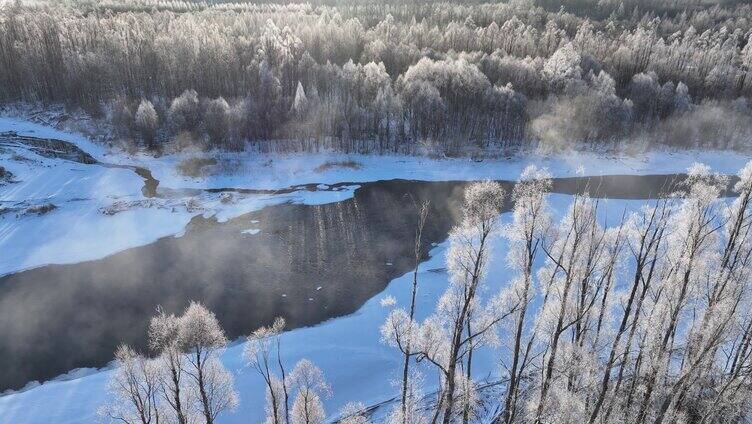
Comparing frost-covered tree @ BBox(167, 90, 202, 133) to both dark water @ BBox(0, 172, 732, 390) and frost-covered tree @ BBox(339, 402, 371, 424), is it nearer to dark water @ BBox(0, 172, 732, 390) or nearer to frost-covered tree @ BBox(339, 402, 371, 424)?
dark water @ BBox(0, 172, 732, 390)

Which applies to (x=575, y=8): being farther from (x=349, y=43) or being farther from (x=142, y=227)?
(x=142, y=227)

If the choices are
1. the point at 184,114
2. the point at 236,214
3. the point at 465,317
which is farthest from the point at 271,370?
the point at 184,114

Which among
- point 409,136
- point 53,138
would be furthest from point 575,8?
point 53,138

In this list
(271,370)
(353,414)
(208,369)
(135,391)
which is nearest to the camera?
(135,391)

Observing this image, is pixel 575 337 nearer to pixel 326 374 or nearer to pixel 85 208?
pixel 326 374

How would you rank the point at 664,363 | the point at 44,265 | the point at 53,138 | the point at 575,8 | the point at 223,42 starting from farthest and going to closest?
the point at 575,8 < the point at 223,42 < the point at 53,138 < the point at 44,265 < the point at 664,363

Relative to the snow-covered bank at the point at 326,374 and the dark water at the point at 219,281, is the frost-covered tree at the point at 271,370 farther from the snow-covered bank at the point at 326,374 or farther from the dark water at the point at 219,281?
the dark water at the point at 219,281
